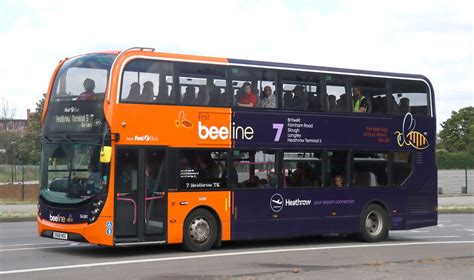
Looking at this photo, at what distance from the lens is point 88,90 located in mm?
15273

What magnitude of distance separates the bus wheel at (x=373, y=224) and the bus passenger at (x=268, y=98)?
3994 mm

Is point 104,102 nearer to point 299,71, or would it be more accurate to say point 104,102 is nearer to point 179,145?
point 179,145

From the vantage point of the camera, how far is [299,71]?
1794cm

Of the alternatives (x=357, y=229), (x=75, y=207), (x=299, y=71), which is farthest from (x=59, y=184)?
(x=357, y=229)

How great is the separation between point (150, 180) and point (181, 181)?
2.42 feet

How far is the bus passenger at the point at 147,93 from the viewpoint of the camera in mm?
15281

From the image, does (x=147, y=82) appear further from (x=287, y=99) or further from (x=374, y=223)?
(x=374, y=223)

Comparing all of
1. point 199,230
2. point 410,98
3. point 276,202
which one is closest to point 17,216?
point 199,230

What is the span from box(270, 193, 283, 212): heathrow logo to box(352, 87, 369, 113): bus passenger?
10.6ft

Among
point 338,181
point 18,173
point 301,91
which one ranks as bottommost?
point 338,181

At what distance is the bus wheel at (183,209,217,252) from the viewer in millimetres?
15906

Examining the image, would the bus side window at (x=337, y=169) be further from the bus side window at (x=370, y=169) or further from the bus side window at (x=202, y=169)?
the bus side window at (x=202, y=169)

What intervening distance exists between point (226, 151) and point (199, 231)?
72.9 inches

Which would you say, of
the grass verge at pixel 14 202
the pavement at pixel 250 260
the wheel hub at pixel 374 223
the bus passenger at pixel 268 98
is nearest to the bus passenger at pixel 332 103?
the bus passenger at pixel 268 98
